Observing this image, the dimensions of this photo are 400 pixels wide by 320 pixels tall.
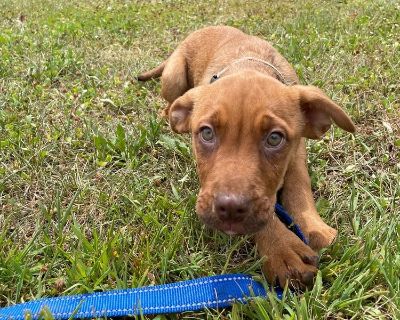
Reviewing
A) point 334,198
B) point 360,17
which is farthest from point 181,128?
point 360,17

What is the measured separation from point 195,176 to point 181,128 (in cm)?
45

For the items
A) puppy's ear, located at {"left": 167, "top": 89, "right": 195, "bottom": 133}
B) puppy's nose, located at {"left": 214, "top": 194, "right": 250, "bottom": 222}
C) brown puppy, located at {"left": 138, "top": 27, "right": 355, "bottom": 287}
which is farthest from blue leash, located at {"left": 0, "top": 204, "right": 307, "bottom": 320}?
puppy's ear, located at {"left": 167, "top": 89, "right": 195, "bottom": 133}

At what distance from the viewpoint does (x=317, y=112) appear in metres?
3.62

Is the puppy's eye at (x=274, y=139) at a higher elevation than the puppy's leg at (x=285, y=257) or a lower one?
higher

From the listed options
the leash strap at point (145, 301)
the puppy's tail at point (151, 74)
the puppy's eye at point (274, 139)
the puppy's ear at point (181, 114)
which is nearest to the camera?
the leash strap at point (145, 301)

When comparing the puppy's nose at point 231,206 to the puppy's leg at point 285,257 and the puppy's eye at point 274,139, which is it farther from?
the puppy's eye at point 274,139

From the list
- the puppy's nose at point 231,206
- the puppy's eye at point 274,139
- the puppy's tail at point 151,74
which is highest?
the puppy's eye at point 274,139

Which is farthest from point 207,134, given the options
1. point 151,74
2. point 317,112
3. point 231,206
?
point 151,74

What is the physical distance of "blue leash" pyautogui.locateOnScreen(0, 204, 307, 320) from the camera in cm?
267

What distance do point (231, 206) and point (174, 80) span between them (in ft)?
10.7

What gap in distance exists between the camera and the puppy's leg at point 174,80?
5715 millimetres

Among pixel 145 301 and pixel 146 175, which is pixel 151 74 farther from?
pixel 145 301

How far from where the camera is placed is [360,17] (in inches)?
312

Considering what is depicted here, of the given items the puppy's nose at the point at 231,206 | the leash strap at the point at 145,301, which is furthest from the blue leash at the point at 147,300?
the puppy's nose at the point at 231,206
